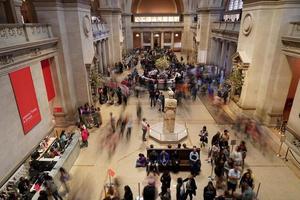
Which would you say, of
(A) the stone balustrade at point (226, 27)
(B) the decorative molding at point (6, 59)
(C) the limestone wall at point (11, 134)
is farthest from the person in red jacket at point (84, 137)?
(A) the stone balustrade at point (226, 27)

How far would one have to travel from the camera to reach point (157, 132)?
1138 centimetres

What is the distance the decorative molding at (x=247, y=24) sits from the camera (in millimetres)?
12430

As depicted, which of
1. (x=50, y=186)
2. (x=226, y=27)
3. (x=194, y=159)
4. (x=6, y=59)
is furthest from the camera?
(x=226, y=27)

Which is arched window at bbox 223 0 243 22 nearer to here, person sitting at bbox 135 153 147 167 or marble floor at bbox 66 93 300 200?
marble floor at bbox 66 93 300 200

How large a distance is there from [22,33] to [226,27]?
654 inches

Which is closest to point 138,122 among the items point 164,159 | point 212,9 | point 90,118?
point 90,118

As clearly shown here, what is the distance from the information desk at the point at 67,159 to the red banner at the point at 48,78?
3.13 meters

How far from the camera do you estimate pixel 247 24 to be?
42.1 ft

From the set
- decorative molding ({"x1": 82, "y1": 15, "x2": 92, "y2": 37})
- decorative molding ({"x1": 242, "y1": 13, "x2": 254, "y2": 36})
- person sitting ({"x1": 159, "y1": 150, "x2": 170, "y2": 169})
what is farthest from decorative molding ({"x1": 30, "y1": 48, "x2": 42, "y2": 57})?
decorative molding ({"x1": 242, "y1": 13, "x2": 254, "y2": 36})

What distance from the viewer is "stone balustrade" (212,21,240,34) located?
17534mm

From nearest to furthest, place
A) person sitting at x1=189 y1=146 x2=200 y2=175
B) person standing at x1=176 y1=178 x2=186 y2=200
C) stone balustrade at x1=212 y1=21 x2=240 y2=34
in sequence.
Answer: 1. person standing at x1=176 y1=178 x2=186 y2=200
2. person sitting at x1=189 y1=146 x2=200 y2=175
3. stone balustrade at x1=212 y1=21 x2=240 y2=34

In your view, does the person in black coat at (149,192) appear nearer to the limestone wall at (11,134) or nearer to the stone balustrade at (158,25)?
the limestone wall at (11,134)

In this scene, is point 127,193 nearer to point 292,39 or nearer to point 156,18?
point 292,39

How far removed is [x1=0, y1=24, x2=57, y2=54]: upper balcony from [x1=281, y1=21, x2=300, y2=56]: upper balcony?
1143cm
